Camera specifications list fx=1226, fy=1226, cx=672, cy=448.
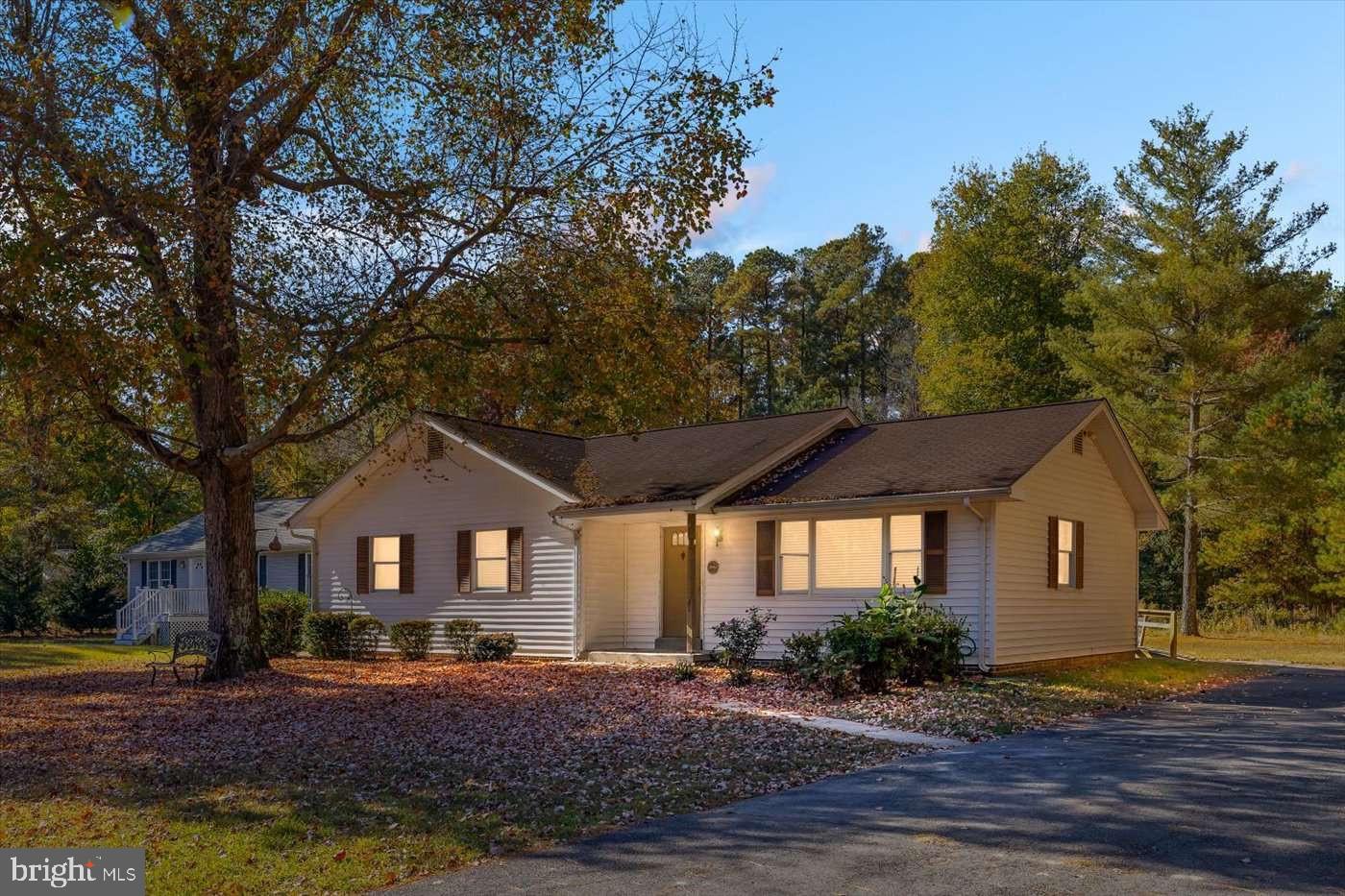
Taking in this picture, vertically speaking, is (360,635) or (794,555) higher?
(794,555)

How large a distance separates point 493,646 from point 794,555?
6234 millimetres

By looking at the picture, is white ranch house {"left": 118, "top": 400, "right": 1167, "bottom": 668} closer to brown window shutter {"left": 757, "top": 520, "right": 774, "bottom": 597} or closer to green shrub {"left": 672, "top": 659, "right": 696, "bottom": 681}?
brown window shutter {"left": 757, "top": 520, "right": 774, "bottom": 597}

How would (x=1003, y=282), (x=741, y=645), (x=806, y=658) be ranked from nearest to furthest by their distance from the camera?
(x=806, y=658), (x=741, y=645), (x=1003, y=282)

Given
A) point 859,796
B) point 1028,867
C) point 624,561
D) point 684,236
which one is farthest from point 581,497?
point 1028,867

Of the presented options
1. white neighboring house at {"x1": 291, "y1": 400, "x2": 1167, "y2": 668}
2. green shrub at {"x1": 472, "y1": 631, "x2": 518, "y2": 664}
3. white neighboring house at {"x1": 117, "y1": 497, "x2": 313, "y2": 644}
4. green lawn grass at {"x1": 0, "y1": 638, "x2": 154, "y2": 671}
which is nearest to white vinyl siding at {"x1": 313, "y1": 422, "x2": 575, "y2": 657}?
white neighboring house at {"x1": 291, "y1": 400, "x2": 1167, "y2": 668}

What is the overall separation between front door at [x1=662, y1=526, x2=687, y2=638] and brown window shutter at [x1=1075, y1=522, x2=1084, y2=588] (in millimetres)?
7065

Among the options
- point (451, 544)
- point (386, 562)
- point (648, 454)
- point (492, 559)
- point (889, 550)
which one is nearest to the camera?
point (889, 550)

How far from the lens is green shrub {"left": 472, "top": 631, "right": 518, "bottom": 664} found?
76.5 feet

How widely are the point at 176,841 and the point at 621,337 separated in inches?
412

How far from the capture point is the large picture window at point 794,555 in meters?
21.0

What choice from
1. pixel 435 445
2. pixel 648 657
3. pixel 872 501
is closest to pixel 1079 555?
pixel 872 501

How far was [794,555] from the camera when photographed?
2106 cm

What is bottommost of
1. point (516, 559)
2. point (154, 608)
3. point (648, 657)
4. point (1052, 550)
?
point (154, 608)
